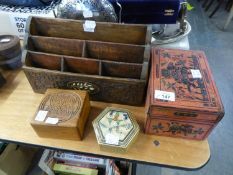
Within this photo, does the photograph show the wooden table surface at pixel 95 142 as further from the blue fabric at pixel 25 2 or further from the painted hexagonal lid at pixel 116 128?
the blue fabric at pixel 25 2

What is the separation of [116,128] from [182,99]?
0.21 meters

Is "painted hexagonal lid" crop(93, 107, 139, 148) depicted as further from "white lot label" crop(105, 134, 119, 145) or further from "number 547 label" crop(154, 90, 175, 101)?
"number 547 label" crop(154, 90, 175, 101)

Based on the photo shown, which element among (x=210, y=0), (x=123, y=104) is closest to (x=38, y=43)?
(x=123, y=104)

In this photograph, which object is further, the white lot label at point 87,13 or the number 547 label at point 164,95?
the white lot label at point 87,13

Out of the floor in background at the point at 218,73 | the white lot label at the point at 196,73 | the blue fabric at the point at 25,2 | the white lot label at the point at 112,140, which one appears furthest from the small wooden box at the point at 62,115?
the floor in background at the point at 218,73

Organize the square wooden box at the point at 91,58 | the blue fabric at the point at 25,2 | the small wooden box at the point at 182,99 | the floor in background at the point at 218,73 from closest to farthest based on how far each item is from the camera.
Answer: the small wooden box at the point at 182,99 → the square wooden box at the point at 91,58 → the blue fabric at the point at 25,2 → the floor in background at the point at 218,73

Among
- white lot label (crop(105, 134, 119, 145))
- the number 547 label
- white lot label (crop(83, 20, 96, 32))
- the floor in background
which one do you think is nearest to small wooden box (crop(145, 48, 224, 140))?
→ the number 547 label

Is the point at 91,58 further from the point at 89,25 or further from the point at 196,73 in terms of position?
the point at 196,73

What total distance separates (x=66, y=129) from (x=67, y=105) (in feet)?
0.25

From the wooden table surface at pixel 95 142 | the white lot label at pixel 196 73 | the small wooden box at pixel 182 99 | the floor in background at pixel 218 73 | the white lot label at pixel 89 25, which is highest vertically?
the white lot label at pixel 89 25

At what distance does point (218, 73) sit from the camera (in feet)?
6.44

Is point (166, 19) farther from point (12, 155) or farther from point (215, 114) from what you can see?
point (12, 155)

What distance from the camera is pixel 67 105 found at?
668 millimetres

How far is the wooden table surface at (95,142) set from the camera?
0.64m
